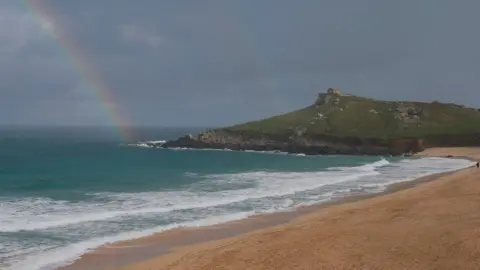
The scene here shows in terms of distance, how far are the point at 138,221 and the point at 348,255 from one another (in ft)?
44.9

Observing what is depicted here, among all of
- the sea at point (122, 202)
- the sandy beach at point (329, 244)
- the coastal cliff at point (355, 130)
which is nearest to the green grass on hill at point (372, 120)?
the coastal cliff at point (355, 130)

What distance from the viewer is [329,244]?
18.6 meters

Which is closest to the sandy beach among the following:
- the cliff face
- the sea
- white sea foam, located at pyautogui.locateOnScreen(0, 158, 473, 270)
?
white sea foam, located at pyautogui.locateOnScreen(0, 158, 473, 270)

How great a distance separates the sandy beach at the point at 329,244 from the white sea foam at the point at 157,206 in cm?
152

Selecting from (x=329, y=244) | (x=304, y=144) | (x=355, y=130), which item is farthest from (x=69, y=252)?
(x=355, y=130)

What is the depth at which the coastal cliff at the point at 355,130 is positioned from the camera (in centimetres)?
11206

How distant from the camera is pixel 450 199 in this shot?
96.8ft

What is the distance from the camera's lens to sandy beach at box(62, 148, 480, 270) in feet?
53.1

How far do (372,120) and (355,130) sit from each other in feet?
42.6

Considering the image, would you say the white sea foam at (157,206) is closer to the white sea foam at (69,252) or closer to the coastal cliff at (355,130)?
the white sea foam at (69,252)

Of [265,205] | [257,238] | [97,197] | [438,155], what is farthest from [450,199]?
[438,155]

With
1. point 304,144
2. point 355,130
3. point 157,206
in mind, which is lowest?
point 157,206

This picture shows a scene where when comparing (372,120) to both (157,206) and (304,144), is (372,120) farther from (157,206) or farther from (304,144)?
(157,206)

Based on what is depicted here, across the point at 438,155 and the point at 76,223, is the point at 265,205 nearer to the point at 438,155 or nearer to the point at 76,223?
the point at 76,223
